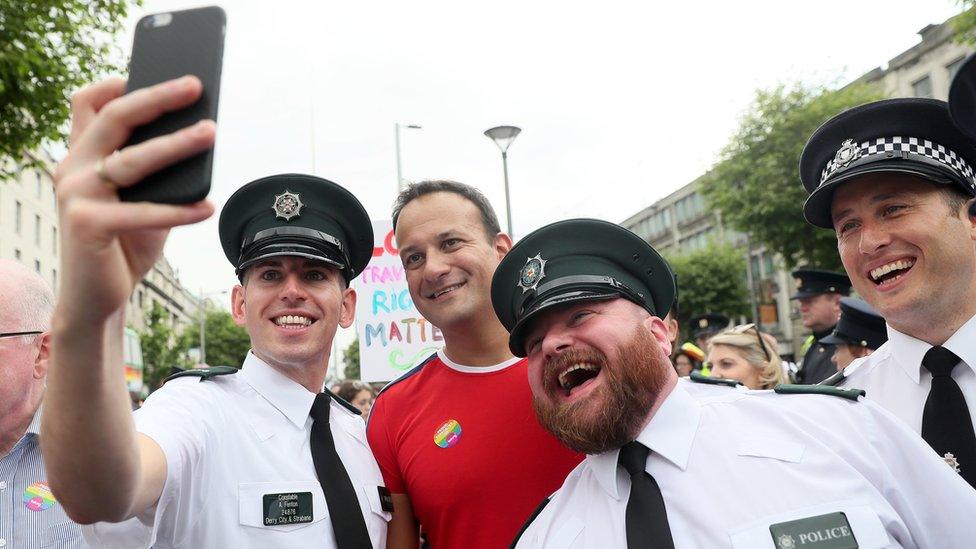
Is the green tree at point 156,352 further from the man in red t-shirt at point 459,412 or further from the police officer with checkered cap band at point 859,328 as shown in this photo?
the man in red t-shirt at point 459,412

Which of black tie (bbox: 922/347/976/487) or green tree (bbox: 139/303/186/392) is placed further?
green tree (bbox: 139/303/186/392)

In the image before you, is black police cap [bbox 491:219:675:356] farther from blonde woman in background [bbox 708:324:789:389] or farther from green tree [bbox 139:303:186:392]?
green tree [bbox 139:303:186:392]

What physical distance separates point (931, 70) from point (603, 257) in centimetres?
3616

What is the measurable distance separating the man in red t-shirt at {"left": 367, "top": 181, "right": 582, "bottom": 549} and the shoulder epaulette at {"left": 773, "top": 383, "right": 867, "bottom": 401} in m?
0.91

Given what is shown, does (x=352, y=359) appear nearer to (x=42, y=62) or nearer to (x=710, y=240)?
(x=710, y=240)

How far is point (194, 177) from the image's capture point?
3.88 ft

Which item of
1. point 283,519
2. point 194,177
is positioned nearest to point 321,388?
point 283,519

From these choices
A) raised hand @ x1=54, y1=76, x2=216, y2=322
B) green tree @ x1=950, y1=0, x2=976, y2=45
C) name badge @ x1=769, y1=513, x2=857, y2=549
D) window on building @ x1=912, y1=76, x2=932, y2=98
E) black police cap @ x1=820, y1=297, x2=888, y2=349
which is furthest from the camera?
window on building @ x1=912, y1=76, x2=932, y2=98

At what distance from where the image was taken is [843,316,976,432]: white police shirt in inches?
99.5

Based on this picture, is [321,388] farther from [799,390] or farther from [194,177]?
[194,177]

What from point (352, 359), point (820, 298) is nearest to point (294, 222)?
point (820, 298)

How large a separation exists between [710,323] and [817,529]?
31.8 ft

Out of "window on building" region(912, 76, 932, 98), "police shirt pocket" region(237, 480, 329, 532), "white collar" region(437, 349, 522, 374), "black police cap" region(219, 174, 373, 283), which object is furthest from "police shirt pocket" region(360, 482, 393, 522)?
"window on building" region(912, 76, 932, 98)

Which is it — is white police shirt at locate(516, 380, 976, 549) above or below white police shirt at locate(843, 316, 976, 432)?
below
